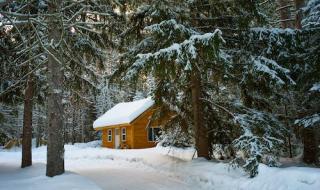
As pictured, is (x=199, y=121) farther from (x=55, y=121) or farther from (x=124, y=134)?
(x=124, y=134)

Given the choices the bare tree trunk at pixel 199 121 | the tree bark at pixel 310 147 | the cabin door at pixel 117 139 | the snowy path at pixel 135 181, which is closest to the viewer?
the snowy path at pixel 135 181

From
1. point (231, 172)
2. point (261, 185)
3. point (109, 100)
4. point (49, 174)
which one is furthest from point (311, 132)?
point (109, 100)

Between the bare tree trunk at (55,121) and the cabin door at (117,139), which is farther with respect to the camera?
the cabin door at (117,139)

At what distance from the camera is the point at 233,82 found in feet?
41.7

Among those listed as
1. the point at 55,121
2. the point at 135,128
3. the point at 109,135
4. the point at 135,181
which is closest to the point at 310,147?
the point at 135,181

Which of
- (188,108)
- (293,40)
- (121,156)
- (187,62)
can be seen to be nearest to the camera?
(187,62)

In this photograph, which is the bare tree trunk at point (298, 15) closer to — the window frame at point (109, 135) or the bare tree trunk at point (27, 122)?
the bare tree trunk at point (27, 122)

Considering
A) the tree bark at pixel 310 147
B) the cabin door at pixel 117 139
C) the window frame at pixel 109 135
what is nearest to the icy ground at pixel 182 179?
the tree bark at pixel 310 147

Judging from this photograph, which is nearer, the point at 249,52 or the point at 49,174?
the point at 49,174

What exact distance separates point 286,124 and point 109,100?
40833 mm

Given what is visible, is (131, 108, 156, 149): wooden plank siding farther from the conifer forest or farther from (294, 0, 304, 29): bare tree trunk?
(294, 0, 304, 29): bare tree trunk

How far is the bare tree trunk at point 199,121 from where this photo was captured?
43.2 feet

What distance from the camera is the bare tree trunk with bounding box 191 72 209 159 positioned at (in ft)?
43.2

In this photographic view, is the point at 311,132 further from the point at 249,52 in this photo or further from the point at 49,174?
the point at 49,174
